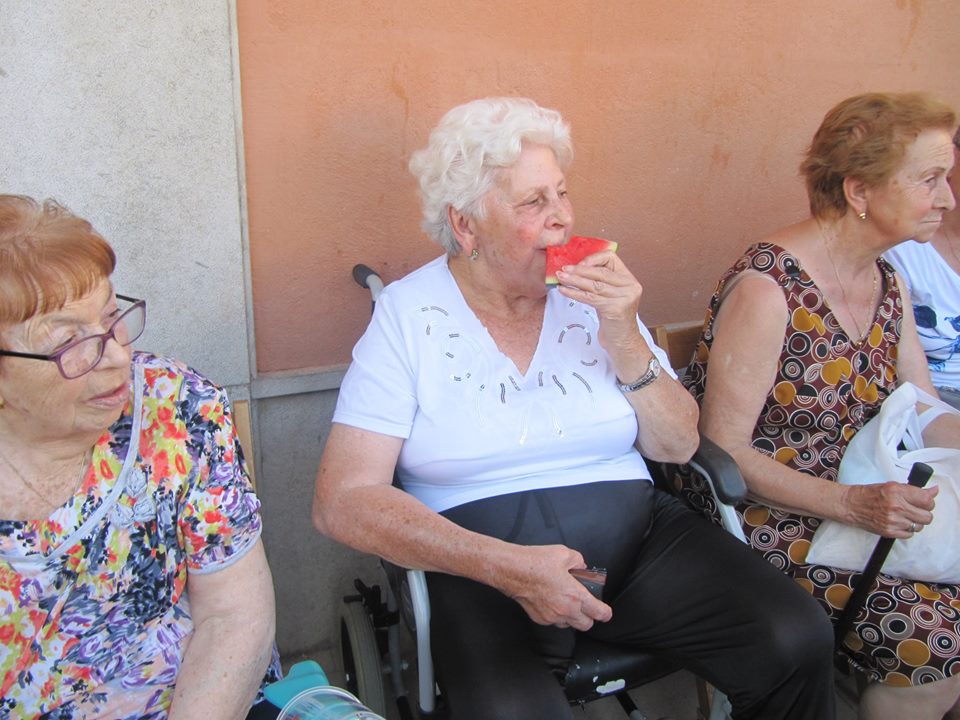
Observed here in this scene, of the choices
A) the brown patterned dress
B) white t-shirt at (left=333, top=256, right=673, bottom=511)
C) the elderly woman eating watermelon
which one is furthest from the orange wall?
the brown patterned dress

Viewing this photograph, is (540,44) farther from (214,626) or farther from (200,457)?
(214,626)

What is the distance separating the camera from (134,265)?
7.68 feet

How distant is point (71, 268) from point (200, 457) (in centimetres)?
46

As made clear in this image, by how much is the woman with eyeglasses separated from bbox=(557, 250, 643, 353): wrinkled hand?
898 millimetres

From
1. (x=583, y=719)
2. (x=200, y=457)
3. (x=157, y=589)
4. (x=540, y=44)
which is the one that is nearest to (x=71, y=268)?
(x=200, y=457)

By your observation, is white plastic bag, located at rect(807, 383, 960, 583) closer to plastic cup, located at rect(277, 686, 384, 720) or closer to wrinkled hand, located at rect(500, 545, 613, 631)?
wrinkled hand, located at rect(500, 545, 613, 631)

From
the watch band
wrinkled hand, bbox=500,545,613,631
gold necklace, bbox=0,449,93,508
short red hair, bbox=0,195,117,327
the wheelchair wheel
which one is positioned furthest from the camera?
the wheelchair wheel

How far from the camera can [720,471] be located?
2217 mm

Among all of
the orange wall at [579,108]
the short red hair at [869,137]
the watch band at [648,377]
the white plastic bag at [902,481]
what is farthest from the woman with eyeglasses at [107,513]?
the short red hair at [869,137]

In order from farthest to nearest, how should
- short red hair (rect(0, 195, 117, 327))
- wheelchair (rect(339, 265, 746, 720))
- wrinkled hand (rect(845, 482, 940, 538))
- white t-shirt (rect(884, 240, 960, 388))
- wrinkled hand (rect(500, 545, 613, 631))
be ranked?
white t-shirt (rect(884, 240, 960, 388)) → wrinkled hand (rect(845, 482, 940, 538)) → wheelchair (rect(339, 265, 746, 720)) → wrinkled hand (rect(500, 545, 613, 631)) → short red hair (rect(0, 195, 117, 327))

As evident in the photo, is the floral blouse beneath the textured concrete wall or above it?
beneath

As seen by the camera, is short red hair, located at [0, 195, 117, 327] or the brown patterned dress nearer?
short red hair, located at [0, 195, 117, 327]

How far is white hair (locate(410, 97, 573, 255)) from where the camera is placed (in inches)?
88.7

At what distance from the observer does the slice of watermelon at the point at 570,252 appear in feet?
7.09
